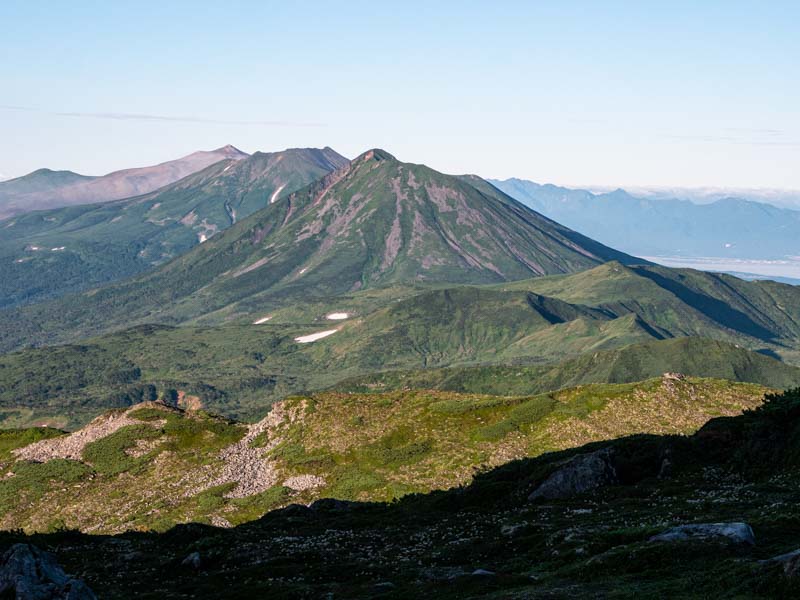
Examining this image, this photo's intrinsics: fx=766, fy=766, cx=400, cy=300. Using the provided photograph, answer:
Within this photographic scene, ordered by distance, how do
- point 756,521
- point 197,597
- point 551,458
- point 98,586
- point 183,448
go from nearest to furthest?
point 756,521, point 197,597, point 98,586, point 551,458, point 183,448

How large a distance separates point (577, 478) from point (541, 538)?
63.0 feet

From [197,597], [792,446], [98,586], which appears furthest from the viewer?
[792,446]

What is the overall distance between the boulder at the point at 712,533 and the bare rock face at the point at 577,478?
2571 cm

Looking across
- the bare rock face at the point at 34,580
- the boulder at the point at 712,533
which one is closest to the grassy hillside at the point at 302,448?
the bare rock face at the point at 34,580

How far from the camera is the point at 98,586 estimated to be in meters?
55.6

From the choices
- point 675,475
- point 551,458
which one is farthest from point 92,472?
point 675,475

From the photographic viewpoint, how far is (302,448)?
109875mm

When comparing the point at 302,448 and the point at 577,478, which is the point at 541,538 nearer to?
the point at 577,478

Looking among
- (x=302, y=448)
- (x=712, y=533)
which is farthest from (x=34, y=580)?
(x=302, y=448)

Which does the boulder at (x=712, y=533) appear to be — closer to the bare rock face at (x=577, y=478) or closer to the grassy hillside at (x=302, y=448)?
the bare rock face at (x=577, y=478)

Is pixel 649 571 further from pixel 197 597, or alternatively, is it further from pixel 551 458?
pixel 551 458

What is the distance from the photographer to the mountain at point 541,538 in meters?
38.9

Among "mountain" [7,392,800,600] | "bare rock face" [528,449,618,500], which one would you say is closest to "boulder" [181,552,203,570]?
"mountain" [7,392,800,600]

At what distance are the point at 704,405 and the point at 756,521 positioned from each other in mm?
64451
